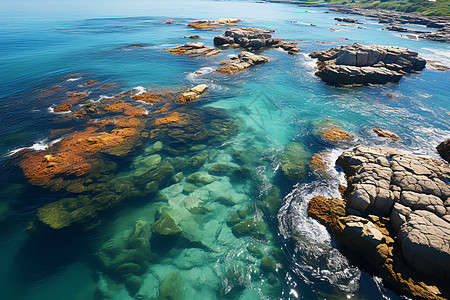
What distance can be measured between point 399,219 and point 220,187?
11752mm

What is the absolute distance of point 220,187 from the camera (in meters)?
16.0

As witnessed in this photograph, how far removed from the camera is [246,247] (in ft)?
39.4

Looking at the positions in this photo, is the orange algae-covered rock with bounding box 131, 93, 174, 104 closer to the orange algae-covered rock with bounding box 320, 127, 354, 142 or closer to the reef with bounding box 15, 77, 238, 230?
the reef with bounding box 15, 77, 238, 230

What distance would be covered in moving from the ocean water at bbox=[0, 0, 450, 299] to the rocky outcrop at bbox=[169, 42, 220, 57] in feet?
30.1

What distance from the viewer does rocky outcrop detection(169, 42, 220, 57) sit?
159 feet

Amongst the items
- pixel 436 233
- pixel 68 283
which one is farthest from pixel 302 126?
pixel 68 283

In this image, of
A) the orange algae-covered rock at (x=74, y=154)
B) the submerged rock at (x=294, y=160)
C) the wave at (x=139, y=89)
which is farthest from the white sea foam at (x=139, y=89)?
the submerged rock at (x=294, y=160)

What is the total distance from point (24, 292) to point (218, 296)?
10053 millimetres

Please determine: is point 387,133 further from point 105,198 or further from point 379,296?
point 105,198

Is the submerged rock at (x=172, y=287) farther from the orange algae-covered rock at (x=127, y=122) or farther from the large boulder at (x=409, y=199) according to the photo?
the orange algae-covered rock at (x=127, y=122)

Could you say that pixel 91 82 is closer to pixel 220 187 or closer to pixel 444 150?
pixel 220 187

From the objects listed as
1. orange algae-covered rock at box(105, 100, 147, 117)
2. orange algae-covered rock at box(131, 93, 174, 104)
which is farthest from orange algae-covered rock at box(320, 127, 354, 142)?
orange algae-covered rock at box(105, 100, 147, 117)

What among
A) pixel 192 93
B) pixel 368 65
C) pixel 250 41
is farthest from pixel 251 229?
pixel 250 41

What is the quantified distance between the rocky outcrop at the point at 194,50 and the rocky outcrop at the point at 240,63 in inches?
327
